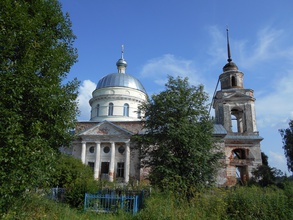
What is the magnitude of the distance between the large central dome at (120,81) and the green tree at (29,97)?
30966 mm

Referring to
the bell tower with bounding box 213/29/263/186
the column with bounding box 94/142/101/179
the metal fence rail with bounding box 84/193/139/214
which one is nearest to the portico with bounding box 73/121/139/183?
the column with bounding box 94/142/101/179

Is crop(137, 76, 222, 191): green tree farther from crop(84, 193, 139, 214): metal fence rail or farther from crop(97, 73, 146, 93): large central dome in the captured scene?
crop(97, 73, 146, 93): large central dome

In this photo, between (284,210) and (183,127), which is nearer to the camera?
(284,210)

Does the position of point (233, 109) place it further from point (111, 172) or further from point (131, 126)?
point (111, 172)

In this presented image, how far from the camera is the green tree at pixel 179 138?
12508 millimetres

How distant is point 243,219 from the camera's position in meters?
7.56

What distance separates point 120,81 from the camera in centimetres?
3972

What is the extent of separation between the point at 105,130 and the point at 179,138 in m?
21.7

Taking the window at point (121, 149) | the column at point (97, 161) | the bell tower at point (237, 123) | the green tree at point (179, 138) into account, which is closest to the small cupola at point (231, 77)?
the bell tower at point (237, 123)

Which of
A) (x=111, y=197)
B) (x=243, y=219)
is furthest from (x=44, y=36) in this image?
(x=243, y=219)

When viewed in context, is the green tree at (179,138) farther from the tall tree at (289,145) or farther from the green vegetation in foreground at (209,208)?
the tall tree at (289,145)

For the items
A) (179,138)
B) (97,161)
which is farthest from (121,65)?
(179,138)

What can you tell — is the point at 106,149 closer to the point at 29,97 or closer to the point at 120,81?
the point at 120,81

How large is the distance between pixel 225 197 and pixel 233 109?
25323mm
